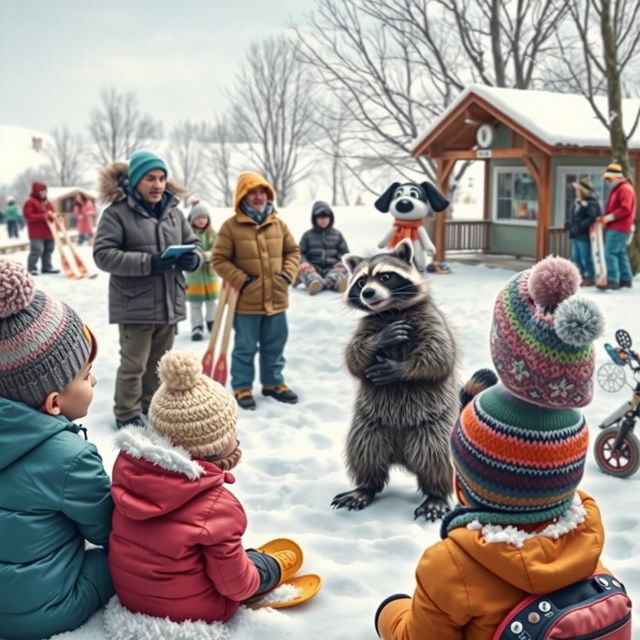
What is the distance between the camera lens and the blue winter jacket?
233cm

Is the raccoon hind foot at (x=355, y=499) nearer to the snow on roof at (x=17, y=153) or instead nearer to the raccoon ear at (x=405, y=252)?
the raccoon ear at (x=405, y=252)

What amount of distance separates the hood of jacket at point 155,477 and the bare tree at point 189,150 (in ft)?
168

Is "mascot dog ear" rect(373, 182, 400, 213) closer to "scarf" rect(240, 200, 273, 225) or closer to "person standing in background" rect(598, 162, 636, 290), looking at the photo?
"person standing in background" rect(598, 162, 636, 290)

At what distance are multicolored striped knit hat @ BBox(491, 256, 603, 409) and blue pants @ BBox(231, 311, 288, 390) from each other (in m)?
3.89

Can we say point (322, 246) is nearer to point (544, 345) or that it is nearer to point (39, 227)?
point (39, 227)

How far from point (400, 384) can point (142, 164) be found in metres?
2.23

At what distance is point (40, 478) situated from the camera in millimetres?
2352

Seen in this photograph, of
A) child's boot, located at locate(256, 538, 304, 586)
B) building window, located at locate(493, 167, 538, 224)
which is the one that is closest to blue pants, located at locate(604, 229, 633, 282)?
building window, located at locate(493, 167, 538, 224)

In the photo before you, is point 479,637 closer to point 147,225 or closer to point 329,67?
point 147,225

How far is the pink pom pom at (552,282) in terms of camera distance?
5.92ft

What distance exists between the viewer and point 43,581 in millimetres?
2342

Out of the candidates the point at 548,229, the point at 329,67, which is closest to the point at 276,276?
the point at 548,229

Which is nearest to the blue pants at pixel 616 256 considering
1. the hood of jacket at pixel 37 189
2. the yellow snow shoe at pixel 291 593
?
the yellow snow shoe at pixel 291 593

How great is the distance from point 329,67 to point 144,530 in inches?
727
